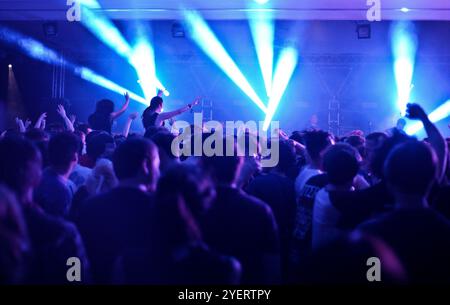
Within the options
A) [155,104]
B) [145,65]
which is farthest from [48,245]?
[145,65]

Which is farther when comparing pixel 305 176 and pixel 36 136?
pixel 36 136

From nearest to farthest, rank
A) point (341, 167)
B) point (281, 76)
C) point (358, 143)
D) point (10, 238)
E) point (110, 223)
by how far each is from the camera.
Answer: point (10, 238), point (110, 223), point (341, 167), point (358, 143), point (281, 76)

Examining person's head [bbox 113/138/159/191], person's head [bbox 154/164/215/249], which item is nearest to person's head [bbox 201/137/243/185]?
person's head [bbox 113/138/159/191]

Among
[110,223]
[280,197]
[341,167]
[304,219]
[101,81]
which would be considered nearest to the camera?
[110,223]

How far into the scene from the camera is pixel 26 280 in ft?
5.66

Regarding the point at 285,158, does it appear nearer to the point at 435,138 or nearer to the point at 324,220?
the point at 324,220

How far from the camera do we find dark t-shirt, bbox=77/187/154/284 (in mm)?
2021

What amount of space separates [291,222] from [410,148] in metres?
1.30

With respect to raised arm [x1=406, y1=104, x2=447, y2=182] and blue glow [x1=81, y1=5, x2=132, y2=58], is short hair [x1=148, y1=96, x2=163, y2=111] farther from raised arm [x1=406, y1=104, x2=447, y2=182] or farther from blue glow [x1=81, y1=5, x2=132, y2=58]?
blue glow [x1=81, y1=5, x2=132, y2=58]

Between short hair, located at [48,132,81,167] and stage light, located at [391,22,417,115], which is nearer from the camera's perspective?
short hair, located at [48,132,81,167]

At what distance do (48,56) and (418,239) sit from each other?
10333mm

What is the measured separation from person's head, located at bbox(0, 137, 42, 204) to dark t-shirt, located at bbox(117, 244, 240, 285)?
467 millimetres

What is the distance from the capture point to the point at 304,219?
2.84 m

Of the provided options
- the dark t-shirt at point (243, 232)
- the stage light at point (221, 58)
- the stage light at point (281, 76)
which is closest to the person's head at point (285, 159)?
the dark t-shirt at point (243, 232)
